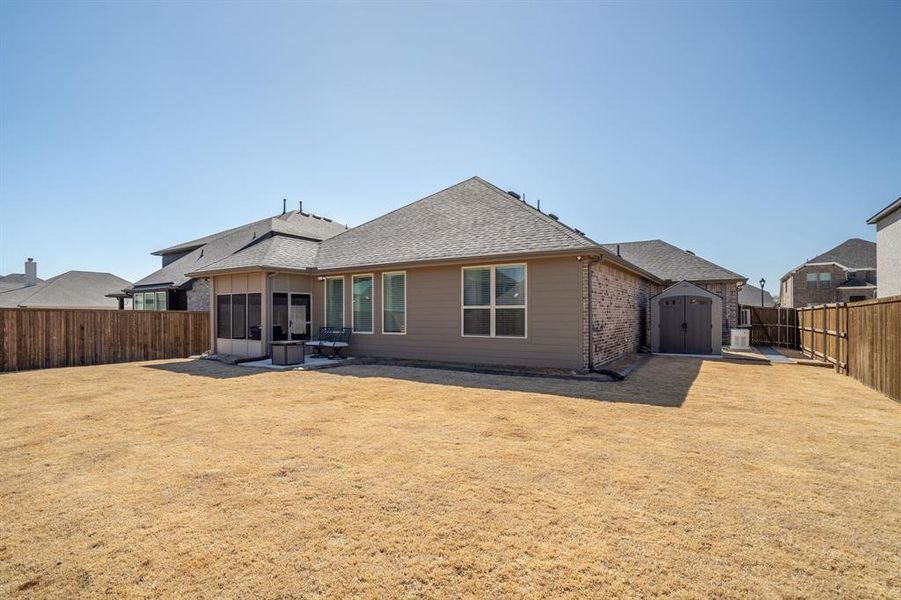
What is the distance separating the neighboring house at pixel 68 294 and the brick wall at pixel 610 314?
31903mm

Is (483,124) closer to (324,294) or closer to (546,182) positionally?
(546,182)

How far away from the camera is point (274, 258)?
43.3ft

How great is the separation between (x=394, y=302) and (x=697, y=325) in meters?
11.0

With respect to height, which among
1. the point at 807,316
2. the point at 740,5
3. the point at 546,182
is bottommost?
the point at 807,316

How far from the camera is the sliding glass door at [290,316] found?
42.0 feet

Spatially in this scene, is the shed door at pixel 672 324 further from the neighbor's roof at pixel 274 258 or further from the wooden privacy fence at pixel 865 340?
the neighbor's roof at pixel 274 258

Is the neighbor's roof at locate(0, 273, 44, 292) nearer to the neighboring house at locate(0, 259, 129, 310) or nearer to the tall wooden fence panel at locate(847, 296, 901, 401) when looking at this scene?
the neighboring house at locate(0, 259, 129, 310)

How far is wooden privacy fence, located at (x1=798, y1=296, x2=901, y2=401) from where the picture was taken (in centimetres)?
700

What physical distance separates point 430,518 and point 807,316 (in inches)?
680

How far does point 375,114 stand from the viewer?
12.4 m

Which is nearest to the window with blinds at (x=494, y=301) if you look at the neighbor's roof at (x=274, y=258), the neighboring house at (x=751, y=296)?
the neighbor's roof at (x=274, y=258)

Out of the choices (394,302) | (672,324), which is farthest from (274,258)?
(672,324)

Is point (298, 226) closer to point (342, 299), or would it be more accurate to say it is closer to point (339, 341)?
point (342, 299)

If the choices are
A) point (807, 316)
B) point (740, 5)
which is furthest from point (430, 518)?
point (807, 316)
